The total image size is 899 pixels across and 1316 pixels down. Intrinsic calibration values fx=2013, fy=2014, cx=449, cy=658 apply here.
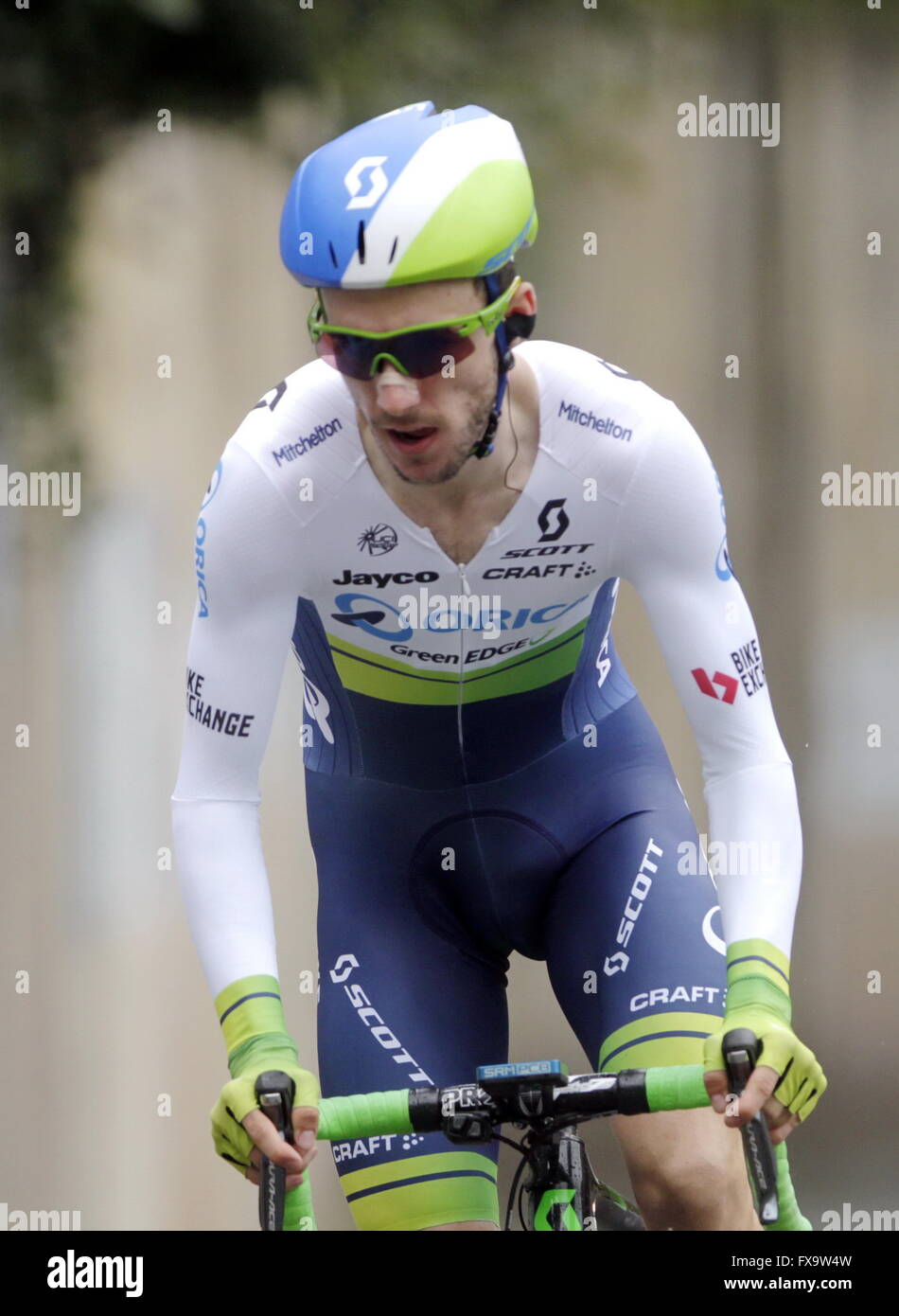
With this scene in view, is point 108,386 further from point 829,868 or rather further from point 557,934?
point 557,934

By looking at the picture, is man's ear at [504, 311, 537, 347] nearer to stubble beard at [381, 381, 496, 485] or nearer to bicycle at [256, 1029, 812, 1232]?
stubble beard at [381, 381, 496, 485]

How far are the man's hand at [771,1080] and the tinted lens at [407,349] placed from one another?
3.30 ft

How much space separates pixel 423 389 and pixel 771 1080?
1058 mm

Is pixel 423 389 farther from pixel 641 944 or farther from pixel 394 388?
pixel 641 944

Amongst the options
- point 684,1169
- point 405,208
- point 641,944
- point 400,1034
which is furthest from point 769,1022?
point 405,208

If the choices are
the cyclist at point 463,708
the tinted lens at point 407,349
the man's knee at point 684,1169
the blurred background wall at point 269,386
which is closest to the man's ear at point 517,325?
the cyclist at point 463,708

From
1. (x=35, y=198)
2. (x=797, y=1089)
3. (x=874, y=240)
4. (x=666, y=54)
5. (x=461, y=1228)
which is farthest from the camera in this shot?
(x=874, y=240)

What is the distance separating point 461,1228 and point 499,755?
81 centimetres

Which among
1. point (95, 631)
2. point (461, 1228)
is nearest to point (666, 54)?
point (95, 631)

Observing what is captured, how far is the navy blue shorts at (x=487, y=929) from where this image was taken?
3164 mm

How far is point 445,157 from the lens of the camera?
Result: 113 inches

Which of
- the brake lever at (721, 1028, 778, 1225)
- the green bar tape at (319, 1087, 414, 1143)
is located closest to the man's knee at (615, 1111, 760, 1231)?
the brake lever at (721, 1028, 778, 1225)

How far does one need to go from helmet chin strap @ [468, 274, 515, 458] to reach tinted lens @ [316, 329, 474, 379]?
99 millimetres

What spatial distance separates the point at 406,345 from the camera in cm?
280
